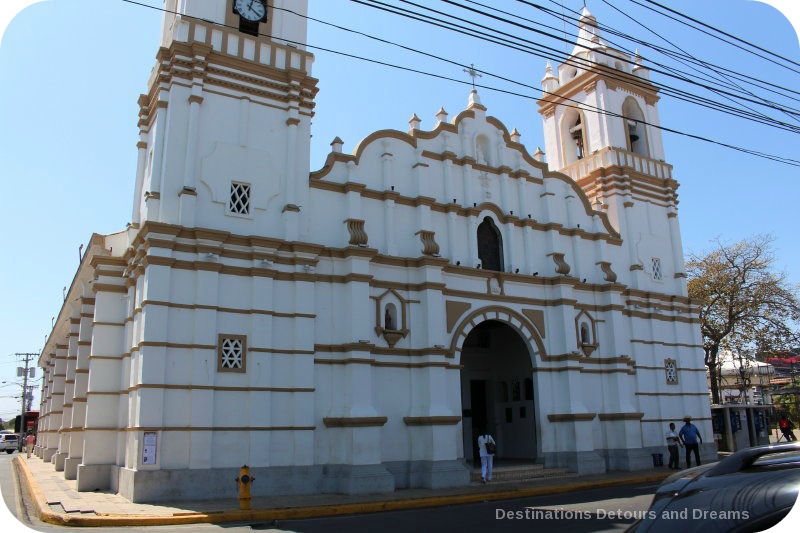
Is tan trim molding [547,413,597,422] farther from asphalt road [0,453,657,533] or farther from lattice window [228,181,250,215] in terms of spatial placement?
lattice window [228,181,250,215]

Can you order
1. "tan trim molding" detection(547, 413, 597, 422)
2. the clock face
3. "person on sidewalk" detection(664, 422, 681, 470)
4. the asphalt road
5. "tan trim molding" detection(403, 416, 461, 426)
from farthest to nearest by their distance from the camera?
"person on sidewalk" detection(664, 422, 681, 470) → "tan trim molding" detection(547, 413, 597, 422) → the clock face → "tan trim molding" detection(403, 416, 461, 426) → the asphalt road

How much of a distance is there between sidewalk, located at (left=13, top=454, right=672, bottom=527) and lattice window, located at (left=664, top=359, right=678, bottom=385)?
7.32 metres

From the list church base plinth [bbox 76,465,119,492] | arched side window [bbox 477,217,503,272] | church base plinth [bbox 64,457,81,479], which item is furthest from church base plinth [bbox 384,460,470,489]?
church base plinth [bbox 64,457,81,479]

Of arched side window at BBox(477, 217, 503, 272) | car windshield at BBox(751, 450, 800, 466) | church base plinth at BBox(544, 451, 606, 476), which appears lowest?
church base plinth at BBox(544, 451, 606, 476)

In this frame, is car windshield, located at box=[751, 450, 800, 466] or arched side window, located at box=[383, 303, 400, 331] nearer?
car windshield, located at box=[751, 450, 800, 466]

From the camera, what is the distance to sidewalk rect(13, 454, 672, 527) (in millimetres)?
12406

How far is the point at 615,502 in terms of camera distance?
13969mm

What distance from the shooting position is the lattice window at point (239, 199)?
57.1ft

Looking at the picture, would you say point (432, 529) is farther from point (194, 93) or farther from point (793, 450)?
point (194, 93)

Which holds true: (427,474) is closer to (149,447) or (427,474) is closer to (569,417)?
(569,417)

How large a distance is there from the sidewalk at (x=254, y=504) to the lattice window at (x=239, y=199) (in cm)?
743

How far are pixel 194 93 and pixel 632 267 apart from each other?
1746 centimetres

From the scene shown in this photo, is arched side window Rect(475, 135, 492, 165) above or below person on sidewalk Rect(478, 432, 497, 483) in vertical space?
above

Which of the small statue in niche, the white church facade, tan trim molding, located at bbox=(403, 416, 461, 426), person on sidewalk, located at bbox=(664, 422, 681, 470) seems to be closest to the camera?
the white church facade
